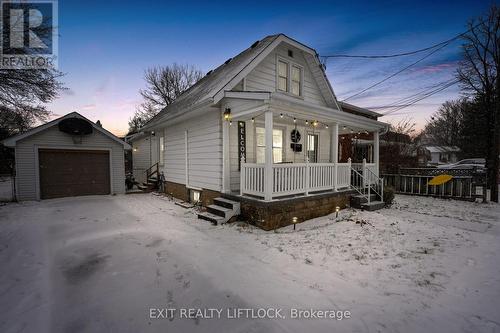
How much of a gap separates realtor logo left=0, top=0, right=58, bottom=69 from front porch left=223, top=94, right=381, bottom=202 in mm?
8958

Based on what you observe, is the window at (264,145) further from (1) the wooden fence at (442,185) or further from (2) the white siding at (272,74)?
(1) the wooden fence at (442,185)

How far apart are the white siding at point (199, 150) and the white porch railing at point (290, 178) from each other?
1316 millimetres

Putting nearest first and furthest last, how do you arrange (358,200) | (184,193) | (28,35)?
(358,200) < (28,35) < (184,193)

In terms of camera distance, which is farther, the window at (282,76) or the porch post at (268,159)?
the window at (282,76)

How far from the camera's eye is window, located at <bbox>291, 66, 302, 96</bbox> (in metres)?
9.78

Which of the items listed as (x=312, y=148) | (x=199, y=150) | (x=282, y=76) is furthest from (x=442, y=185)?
(x=199, y=150)

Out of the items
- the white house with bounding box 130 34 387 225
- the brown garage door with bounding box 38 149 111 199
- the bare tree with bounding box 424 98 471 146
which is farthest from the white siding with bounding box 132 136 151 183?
the bare tree with bounding box 424 98 471 146

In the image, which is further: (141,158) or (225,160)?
(141,158)

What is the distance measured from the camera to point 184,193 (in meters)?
10.4

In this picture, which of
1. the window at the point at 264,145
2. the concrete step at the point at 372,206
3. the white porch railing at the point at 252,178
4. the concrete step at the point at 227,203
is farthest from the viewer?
the window at the point at 264,145

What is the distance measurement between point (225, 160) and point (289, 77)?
4762 millimetres

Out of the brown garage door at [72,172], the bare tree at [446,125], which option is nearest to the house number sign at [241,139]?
the brown garage door at [72,172]

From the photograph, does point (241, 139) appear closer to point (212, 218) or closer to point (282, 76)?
point (212, 218)

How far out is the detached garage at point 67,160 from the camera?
10.3m
